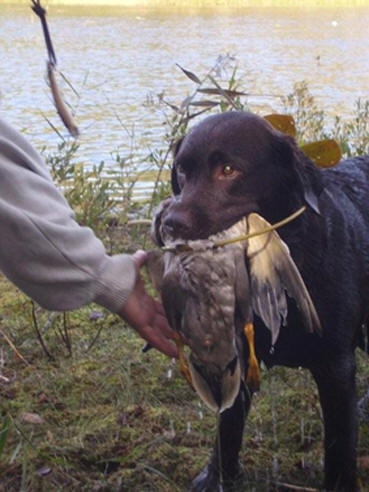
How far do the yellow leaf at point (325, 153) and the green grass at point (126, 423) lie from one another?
112 centimetres

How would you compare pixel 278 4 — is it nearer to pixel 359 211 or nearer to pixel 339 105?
pixel 339 105

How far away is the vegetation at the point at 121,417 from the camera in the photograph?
2.72 m

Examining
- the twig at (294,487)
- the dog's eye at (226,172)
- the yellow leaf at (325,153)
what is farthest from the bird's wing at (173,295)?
the twig at (294,487)

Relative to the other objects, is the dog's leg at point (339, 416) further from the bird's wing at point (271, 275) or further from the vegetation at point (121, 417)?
the bird's wing at point (271, 275)

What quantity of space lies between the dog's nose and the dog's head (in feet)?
0.40

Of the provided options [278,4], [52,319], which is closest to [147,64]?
[52,319]

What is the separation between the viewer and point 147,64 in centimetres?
1227

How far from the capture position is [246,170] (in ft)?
7.79

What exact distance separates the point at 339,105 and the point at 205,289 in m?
8.18

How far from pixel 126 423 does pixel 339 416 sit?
3.09 ft

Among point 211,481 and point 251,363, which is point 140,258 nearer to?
point 251,363

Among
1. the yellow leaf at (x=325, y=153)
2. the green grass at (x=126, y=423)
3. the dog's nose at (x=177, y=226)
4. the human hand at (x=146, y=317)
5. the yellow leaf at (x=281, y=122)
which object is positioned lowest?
the green grass at (x=126, y=423)

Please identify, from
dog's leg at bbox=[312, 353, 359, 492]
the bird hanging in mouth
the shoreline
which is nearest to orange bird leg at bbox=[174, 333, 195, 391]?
the bird hanging in mouth

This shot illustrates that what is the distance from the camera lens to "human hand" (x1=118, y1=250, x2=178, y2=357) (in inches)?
84.0
